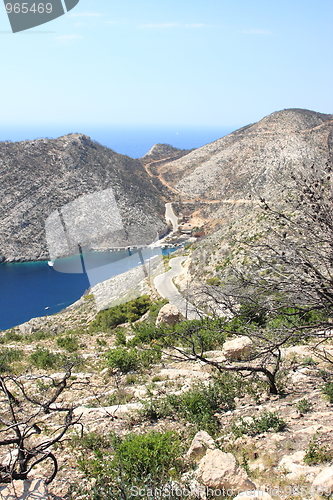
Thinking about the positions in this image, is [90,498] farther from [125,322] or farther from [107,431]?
[125,322]

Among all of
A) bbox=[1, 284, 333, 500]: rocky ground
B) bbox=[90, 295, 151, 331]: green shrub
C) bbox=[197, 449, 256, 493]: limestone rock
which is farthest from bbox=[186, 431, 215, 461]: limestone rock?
bbox=[90, 295, 151, 331]: green shrub

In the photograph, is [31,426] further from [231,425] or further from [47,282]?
[47,282]

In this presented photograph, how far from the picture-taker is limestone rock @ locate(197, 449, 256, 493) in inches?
123

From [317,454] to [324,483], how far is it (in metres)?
0.56

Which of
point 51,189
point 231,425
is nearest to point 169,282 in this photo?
point 231,425

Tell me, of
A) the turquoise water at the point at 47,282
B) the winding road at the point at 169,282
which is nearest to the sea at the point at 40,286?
the turquoise water at the point at 47,282

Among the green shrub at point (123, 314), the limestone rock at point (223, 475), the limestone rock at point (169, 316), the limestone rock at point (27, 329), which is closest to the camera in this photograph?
the limestone rock at point (223, 475)

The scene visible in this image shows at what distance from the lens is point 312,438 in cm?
384

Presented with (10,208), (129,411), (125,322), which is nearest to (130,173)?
(10,208)

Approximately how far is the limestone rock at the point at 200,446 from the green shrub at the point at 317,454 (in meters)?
1.09

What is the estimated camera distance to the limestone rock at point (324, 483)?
9.27 feet

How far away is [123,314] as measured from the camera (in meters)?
18.9

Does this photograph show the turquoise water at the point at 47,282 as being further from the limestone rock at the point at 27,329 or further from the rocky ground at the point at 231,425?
the rocky ground at the point at 231,425

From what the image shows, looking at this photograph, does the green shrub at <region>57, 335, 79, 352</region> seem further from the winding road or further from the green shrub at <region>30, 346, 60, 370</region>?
the winding road
